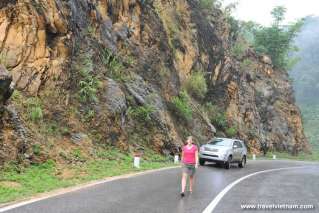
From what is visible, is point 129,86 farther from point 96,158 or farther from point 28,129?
point 28,129

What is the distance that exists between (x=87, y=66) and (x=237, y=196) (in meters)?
11.4

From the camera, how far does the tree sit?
197 feet

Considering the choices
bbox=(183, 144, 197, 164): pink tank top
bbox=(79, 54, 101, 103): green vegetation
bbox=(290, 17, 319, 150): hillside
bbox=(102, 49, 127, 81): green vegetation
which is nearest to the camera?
bbox=(183, 144, 197, 164): pink tank top

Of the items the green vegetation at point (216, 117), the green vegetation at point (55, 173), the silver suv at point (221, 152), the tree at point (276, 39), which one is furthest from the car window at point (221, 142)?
the tree at point (276, 39)

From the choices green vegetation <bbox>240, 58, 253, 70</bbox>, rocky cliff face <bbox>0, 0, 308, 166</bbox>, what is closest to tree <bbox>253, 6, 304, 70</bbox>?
green vegetation <bbox>240, 58, 253, 70</bbox>

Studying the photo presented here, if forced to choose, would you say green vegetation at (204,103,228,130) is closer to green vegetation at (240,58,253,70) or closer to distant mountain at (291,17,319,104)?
green vegetation at (240,58,253,70)

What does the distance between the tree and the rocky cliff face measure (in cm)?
2309

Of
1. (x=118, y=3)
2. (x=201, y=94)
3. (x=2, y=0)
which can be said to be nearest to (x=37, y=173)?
(x=2, y=0)

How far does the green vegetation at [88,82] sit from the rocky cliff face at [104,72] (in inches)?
1.9

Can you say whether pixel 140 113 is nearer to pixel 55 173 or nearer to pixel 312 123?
pixel 55 173

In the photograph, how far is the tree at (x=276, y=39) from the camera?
59969 mm

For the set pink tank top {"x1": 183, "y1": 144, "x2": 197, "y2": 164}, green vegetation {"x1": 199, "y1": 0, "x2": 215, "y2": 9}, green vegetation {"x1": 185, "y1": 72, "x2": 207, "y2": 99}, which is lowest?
pink tank top {"x1": 183, "y1": 144, "x2": 197, "y2": 164}

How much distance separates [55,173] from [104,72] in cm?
919

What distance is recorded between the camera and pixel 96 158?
16.3 metres
